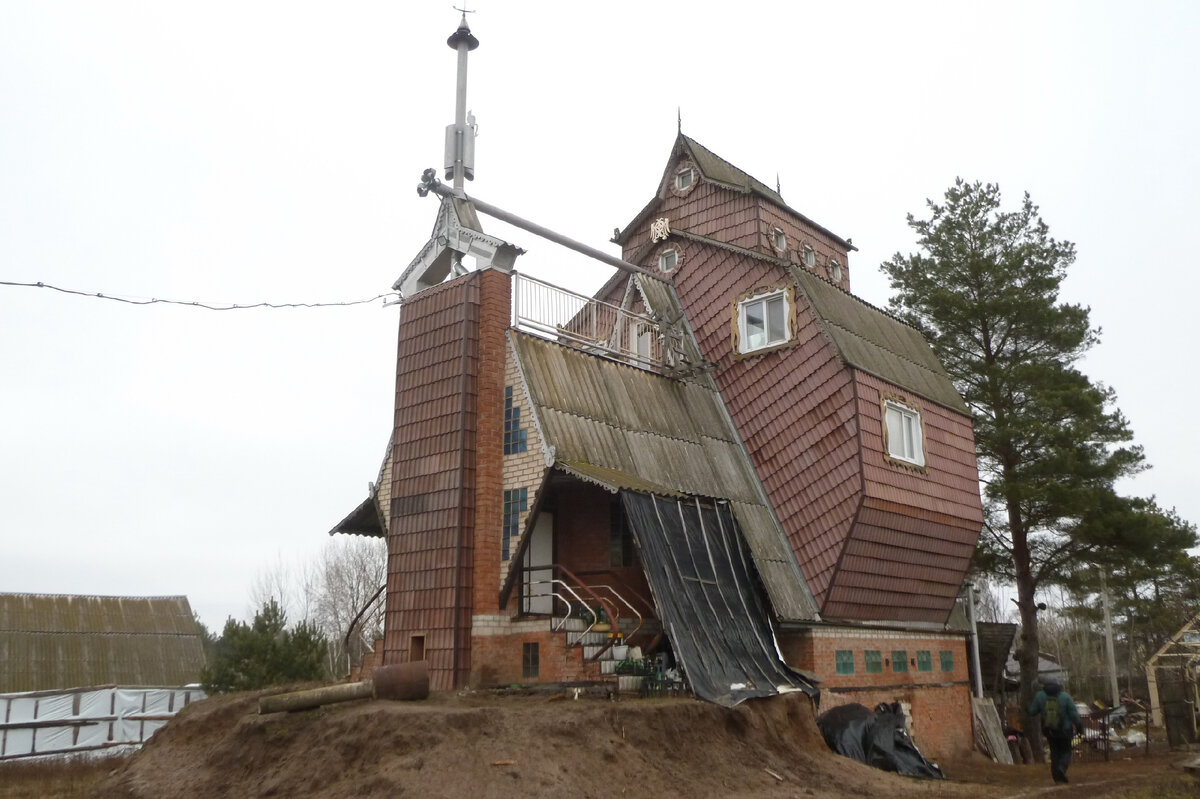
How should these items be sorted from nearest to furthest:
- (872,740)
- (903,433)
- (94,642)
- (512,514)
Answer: (872,740) < (512,514) < (903,433) < (94,642)

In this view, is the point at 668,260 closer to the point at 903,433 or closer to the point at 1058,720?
the point at 903,433

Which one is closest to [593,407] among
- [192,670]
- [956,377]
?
[956,377]

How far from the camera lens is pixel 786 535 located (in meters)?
20.0

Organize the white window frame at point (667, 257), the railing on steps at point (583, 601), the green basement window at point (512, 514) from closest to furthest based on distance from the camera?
1. the railing on steps at point (583, 601)
2. the green basement window at point (512, 514)
3. the white window frame at point (667, 257)

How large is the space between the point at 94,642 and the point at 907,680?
3015 centimetres

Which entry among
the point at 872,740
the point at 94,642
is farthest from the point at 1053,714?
the point at 94,642

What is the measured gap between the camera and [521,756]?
1159 centimetres

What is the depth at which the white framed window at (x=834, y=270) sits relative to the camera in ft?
85.0

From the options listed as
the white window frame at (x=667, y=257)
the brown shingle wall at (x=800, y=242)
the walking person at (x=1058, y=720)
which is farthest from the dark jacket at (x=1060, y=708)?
the white window frame at (x=667, y=257)

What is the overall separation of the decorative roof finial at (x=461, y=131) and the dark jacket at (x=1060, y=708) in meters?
13.6

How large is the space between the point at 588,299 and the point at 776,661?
796 cm

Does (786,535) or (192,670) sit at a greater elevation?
(786,535)

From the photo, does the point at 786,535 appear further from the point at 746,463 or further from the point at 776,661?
the point at 776,661

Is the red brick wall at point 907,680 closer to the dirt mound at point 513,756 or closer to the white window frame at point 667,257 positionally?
the dirt mound at point 513,756
